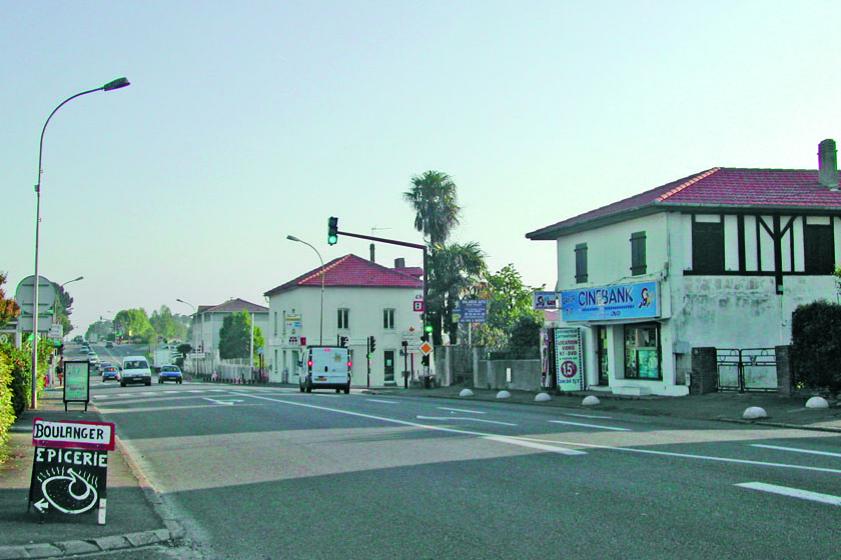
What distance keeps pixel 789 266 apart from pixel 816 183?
4615 millimetres

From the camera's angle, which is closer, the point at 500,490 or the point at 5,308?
the point at 500,490

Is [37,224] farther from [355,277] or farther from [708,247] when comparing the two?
[355,277]

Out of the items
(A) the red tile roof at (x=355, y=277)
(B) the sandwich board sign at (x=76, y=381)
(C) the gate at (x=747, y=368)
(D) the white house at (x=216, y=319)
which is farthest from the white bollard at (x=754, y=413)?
(D) the white house at (x=216, y=319)

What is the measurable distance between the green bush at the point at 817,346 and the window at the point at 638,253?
26.6ft

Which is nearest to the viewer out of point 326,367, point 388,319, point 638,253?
point 638,253

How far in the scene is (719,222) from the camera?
1184 inches

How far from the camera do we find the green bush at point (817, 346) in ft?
72.2

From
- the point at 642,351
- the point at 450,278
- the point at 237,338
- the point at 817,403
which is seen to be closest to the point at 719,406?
the point at 817,403

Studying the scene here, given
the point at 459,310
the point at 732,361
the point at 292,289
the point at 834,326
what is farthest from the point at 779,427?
the point at 292,289

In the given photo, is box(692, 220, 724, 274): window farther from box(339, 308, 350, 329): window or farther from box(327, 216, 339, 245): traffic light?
box(339, 308, 350, 329): window

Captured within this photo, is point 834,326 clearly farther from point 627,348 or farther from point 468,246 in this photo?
point 468,246

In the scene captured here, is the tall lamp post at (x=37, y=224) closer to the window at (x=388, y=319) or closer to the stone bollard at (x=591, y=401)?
the stone bollard at (x=591, y=401)

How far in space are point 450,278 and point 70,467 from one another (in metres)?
51.5

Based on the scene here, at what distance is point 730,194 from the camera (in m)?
30.8
